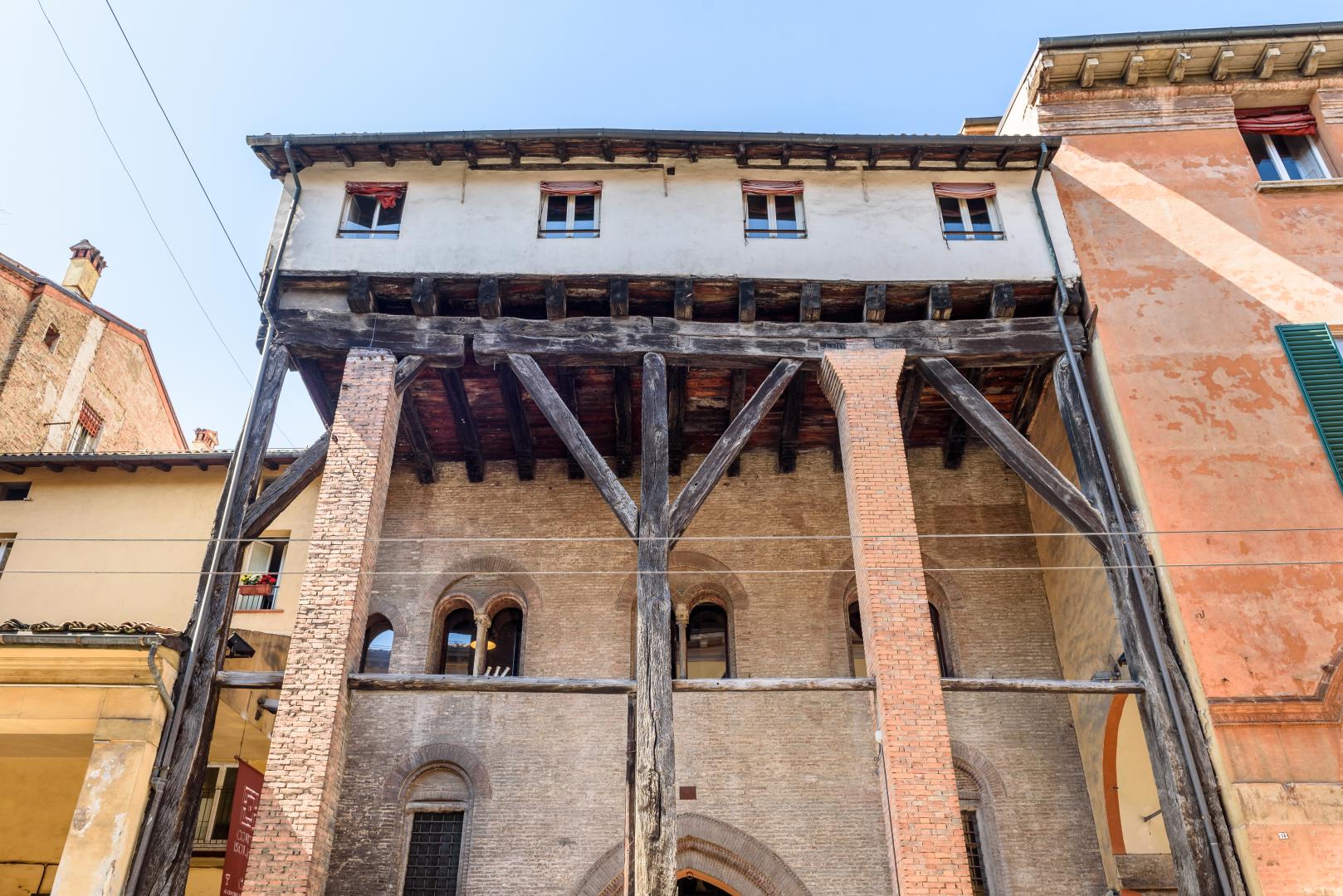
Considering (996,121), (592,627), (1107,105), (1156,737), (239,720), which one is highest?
(996,121)

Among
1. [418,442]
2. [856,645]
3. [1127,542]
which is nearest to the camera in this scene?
A: [1127,542]

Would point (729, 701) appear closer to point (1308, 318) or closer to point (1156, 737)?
point (1156, 737)

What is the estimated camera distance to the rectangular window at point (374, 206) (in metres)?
11.9

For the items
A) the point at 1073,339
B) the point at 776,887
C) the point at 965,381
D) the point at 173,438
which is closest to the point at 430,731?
the point at 776,887

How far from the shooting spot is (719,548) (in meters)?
13.3

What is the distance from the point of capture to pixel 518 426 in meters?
13.0

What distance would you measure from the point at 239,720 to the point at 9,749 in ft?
7.61

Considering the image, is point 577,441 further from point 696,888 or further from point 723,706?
point 696,888

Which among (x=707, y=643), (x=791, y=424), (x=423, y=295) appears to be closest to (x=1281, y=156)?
(x=791, y=424)

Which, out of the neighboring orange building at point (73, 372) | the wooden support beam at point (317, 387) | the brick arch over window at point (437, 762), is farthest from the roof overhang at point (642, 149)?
the neighboring orange building at point (73, 372)

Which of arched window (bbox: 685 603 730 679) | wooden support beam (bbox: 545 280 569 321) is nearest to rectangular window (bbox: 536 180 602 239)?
wooden support beam (bbox: 545 280 569 321)

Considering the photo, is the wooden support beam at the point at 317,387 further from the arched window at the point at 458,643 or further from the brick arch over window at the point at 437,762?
the brick arch over window at the point at 437,762

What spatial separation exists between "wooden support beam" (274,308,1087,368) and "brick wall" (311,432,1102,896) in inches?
120

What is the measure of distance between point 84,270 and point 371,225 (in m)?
14.1
